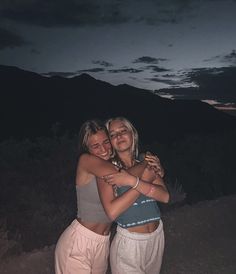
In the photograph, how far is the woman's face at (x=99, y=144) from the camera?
352cm

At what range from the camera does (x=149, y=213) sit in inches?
135

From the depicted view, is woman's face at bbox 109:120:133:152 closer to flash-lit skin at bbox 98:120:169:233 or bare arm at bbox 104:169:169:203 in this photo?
flash-lit skin at bbox 98:120:169:233

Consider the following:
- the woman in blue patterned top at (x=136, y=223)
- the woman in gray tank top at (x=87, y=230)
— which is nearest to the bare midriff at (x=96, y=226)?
the woman in gray tank top at (x=87, y=230)

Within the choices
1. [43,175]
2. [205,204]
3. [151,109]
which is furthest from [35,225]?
[151,109]

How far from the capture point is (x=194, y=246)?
7383 mm

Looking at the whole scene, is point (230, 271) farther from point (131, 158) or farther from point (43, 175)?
point (43, 175)

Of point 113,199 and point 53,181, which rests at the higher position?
point 113,199

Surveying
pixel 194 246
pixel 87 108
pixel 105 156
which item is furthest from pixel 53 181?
pixel 87 108

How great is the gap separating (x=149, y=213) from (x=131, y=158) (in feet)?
1.57

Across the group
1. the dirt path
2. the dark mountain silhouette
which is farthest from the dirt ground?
the dark mountain silhouette

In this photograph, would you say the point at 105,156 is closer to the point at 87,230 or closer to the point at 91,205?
the point at 91,205

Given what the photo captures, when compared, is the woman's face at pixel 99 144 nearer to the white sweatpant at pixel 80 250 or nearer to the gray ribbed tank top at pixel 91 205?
the gray ribbed tank top at pixel 91 205

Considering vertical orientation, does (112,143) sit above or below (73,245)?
above

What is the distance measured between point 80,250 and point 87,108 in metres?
64.4
